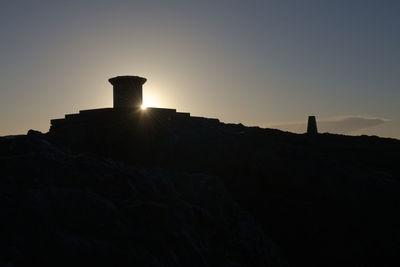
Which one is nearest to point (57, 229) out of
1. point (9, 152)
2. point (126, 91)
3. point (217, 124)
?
point (9, 152)

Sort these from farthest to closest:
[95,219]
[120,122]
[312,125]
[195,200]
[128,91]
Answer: [312,125], [128,91], [120,122], [195,200], [95,219]

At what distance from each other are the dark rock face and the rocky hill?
21 millimetres

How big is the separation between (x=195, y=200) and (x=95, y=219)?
425 cm

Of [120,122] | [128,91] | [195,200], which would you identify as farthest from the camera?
[128,91]

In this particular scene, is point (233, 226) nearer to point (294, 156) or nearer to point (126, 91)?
point (294, 156)

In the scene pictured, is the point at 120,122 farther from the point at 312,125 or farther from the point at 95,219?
the point at 312,125

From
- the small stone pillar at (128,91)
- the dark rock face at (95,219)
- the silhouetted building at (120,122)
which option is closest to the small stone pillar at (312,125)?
the silhouetted building at (120,122)

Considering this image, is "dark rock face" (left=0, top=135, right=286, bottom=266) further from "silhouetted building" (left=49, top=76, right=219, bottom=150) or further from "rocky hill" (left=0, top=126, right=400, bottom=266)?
"silhouetted building" (left=49, top=76, right=219, bottom=150)

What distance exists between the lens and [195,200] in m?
10.8

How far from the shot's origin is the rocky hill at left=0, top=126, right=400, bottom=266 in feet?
21.6

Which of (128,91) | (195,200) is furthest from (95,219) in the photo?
(128,91)

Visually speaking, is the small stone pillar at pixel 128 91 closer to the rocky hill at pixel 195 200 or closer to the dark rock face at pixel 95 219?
the rocky hill at pixel 195 200

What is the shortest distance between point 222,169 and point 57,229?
10050 millimetres

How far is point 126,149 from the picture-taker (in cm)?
1549
